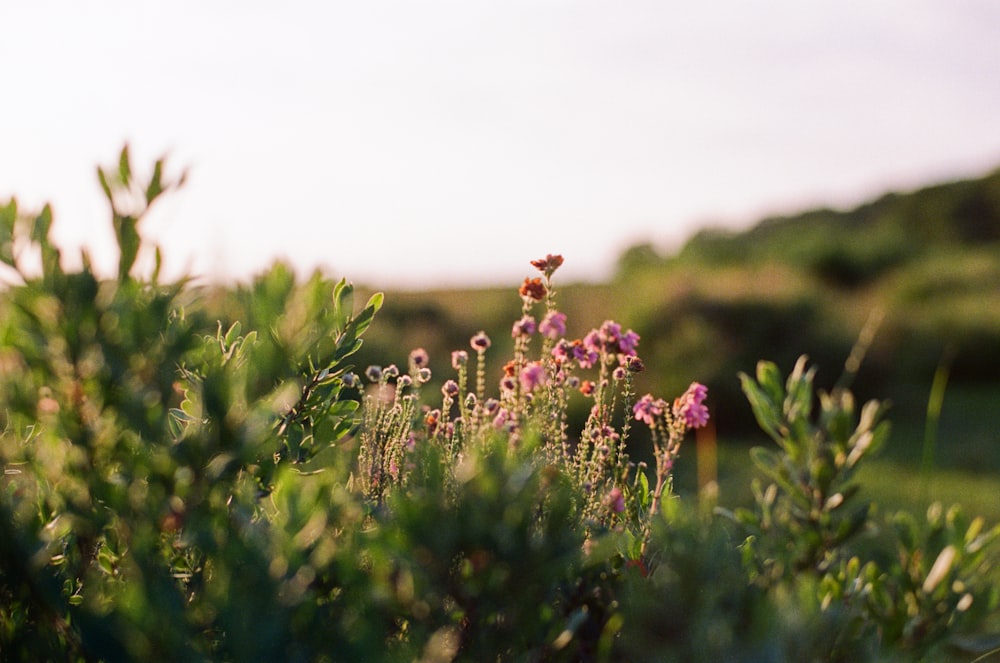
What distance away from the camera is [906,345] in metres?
11.4

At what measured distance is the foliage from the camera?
120 cm

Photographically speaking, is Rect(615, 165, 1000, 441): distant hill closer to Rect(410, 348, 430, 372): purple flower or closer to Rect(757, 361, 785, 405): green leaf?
Rect(410, 348, 430, 372): purple flower

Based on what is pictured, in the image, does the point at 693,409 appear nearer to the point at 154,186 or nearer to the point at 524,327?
the point at 524,327

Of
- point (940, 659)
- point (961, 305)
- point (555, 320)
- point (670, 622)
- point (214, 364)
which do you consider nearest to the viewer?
point (670, 622)

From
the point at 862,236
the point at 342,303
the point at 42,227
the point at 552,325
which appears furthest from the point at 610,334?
the point at 862,236

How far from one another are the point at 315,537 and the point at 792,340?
391 inches

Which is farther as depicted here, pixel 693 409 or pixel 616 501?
pixel 693 409

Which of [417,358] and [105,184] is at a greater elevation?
[105,184]

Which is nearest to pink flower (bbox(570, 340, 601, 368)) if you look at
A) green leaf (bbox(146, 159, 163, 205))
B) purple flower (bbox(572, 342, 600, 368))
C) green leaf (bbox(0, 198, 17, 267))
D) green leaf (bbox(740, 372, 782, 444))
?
purple flower (bbox(572, 342, 600, 368))

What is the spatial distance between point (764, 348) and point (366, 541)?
31.8ft

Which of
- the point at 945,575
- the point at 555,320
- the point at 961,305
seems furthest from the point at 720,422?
the point at 945,575

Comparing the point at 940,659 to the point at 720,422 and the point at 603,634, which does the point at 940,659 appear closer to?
the point at 603,634

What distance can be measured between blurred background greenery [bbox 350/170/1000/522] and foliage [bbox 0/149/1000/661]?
18.8 ft

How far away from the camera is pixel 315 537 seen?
1.26 metres
